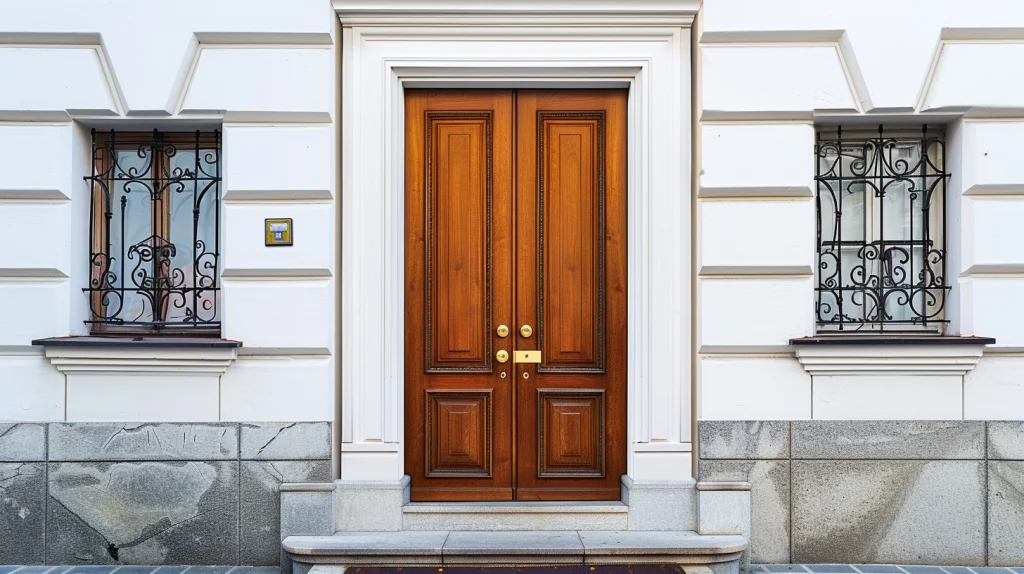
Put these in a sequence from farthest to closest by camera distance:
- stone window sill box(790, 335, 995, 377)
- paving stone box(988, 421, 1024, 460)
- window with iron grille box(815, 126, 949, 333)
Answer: window with iron grille box(815, 126, 949, 333) < paving stone box(988, 421, 1024, 460) < stone window sill box(790, 335, 995, 377)

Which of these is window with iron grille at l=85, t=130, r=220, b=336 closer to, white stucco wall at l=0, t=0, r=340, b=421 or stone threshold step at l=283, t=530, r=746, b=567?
white stucco wall at l=0, t=0, r=340, b=421

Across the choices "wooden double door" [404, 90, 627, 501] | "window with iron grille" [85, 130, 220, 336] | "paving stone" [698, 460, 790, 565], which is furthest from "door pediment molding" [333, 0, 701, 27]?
"paving stone" [698, 460, 790, 565]

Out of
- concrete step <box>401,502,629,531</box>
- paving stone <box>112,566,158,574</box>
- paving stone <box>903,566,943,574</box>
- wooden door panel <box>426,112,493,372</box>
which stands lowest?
paving stone <box>112,566,158,574</box>

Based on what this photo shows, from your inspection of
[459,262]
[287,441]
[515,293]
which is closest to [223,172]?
[459,262]

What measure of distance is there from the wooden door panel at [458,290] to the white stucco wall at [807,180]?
4.57ft

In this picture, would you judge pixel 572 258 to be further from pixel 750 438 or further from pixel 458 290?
pixel 750 438

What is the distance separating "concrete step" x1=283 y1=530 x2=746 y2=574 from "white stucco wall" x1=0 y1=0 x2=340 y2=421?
0.87 m

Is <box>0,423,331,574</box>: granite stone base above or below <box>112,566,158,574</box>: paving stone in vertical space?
above

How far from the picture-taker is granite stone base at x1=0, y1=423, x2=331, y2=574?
507 centimetres

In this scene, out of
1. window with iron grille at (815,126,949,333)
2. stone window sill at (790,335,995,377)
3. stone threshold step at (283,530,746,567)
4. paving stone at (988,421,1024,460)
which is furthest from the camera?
window with iron grille at (815,126,949,333)

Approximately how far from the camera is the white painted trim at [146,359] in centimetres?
502

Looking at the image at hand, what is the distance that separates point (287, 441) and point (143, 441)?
3.23 ft

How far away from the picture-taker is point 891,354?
5.03 metres

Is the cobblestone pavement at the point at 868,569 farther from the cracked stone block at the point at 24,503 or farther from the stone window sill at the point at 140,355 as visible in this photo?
the cracked stone block at the point at 24,503
